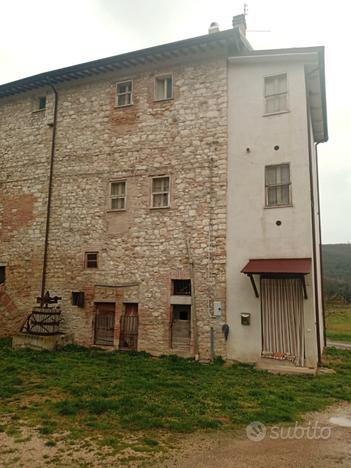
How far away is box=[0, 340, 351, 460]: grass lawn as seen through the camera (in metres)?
6.40

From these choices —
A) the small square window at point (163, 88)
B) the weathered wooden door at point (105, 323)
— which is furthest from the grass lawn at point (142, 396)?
the small square window at point (163, 88)

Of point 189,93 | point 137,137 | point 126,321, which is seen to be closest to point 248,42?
point 189,93

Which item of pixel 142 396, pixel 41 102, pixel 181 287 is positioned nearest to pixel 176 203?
pixel 181 287

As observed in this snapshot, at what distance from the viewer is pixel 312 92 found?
13594mm

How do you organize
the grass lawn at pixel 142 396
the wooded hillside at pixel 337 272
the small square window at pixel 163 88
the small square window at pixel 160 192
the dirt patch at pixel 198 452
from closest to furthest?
the dirt patch at pixel 198 452
the grass lawn at pixel 142 396
the small square window at pixel 160 192
the small square window at pixel 163 88
the wooded hillside at pixel 337 272

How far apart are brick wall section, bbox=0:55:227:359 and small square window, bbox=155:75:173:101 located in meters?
0.25

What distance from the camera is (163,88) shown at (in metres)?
14.4

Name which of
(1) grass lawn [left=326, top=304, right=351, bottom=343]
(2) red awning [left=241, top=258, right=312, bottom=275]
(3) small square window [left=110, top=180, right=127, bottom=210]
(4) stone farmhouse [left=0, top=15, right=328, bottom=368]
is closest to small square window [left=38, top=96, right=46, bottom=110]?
(4) stone farmhouse [left=0, top=15, right=328, bottom=368]

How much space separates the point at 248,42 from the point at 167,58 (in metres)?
3.06

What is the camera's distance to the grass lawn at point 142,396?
6.40m

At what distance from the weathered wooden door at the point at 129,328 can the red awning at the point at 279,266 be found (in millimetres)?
4362

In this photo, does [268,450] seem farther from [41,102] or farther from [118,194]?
[41,102]

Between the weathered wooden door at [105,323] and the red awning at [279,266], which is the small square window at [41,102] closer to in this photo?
the weathered wooden door at [105,323]

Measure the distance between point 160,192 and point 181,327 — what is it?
4.77 meters
